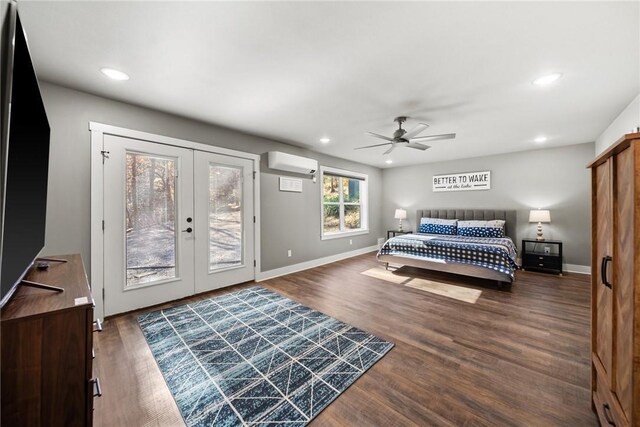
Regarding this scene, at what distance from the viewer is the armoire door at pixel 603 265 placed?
3.77ft

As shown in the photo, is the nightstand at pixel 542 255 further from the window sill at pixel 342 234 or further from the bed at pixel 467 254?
the window sill at pixel 342 234

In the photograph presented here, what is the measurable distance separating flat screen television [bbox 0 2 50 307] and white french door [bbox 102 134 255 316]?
1367 mm

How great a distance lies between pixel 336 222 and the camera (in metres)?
6.02

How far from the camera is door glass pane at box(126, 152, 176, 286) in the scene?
9.38 feet

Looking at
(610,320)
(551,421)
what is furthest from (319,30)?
(551,421)

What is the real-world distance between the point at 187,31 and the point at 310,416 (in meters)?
2.60

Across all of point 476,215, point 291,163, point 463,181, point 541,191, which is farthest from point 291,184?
point 541,191

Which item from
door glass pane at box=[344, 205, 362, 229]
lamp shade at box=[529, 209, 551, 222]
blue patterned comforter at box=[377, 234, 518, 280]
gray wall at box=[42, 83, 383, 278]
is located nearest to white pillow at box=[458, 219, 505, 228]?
lamp shade at box=[529, 209, 551, 222]

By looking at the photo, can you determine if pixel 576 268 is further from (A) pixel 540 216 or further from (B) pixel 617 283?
(B) pixel 617 283

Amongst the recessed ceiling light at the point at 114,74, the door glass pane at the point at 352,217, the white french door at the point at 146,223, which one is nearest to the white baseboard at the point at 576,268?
the door glass pane at the point at 352,217

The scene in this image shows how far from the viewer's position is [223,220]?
366 cm

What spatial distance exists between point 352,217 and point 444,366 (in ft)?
15.5

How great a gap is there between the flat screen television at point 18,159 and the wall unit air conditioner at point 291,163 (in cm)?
284

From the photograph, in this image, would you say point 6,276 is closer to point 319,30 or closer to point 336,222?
point 319,30
